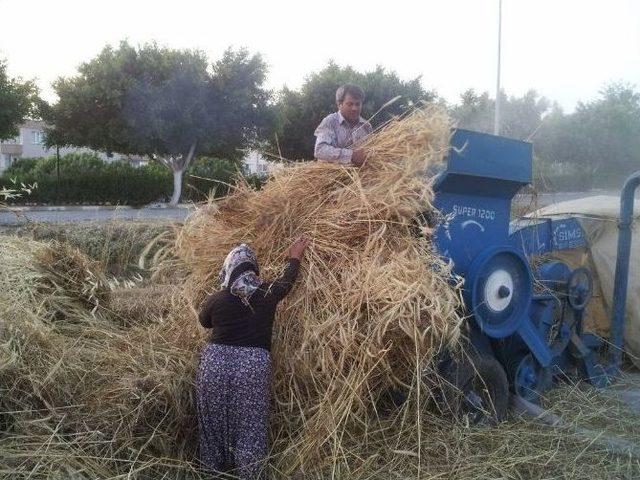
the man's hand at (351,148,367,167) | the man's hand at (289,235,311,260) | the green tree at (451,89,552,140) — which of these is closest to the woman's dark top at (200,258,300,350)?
the man's hand at (289,235,311,260)

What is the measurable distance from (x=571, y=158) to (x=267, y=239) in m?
32.3

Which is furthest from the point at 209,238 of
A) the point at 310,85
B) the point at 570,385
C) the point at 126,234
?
the point at 310,85

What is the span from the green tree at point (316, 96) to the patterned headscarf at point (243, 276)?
2279cm

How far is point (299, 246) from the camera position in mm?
3783

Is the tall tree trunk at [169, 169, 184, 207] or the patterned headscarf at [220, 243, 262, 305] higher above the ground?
the tall tree trunk at [169, 169, 184, 207]

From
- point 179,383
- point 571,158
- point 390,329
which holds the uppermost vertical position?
point 571,158

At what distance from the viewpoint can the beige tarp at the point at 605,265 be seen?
579 cm

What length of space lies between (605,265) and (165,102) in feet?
71.3

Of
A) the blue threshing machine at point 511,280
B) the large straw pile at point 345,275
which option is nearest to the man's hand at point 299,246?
the large straw pile at point 345,275

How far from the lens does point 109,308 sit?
5535 millimetres

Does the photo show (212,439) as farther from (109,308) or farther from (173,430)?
(109,308)

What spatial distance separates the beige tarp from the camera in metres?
5.79

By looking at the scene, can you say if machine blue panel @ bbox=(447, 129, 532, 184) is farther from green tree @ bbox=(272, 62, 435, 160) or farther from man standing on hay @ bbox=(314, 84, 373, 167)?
green tree @ bbox=(272, 62, 435, 160)

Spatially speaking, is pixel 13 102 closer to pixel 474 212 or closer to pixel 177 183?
pixel 177 183
